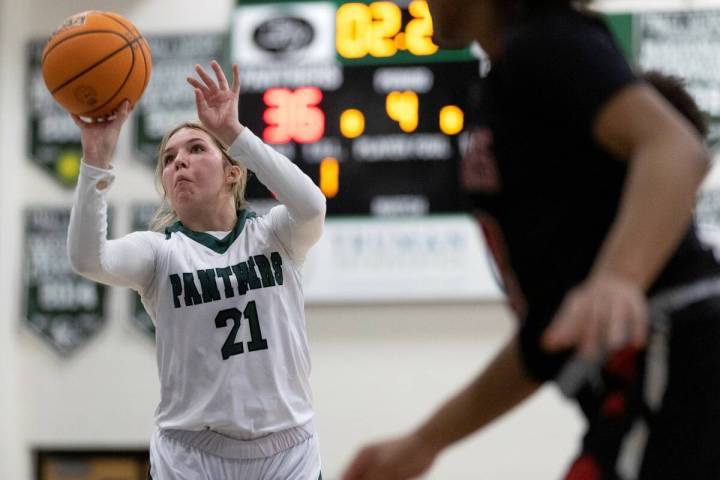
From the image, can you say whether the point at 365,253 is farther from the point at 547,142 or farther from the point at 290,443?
the point at 547,142

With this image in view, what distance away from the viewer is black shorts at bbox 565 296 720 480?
4.12 ft

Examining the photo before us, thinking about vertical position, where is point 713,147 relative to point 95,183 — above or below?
above

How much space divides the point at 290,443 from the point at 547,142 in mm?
1913

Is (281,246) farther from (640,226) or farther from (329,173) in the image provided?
(329,173)

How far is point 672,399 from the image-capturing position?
1.26m

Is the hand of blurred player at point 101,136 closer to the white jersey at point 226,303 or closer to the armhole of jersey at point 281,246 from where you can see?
the white jersey at point 226,303

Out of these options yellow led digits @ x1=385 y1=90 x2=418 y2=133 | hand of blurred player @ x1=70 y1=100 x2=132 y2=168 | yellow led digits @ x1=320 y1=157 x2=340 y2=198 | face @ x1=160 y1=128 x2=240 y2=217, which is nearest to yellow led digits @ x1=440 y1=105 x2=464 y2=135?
yellow led digits @ x1=385 y1=90 x2=418 y2=133

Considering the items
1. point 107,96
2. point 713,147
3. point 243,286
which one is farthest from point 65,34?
point 713,147

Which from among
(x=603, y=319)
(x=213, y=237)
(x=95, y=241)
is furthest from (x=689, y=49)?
(x=603, y=319)

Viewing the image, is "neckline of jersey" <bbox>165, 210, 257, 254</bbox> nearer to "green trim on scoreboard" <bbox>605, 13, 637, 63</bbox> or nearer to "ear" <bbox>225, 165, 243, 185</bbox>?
"ear" <bbox>225, 165, 243, 185</bbox>

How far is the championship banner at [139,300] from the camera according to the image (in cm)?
636

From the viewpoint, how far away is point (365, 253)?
598cm

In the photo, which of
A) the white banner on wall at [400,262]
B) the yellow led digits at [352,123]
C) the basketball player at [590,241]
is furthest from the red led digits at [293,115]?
the basketball player at [590,241]

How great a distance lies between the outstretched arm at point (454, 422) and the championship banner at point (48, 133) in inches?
220
